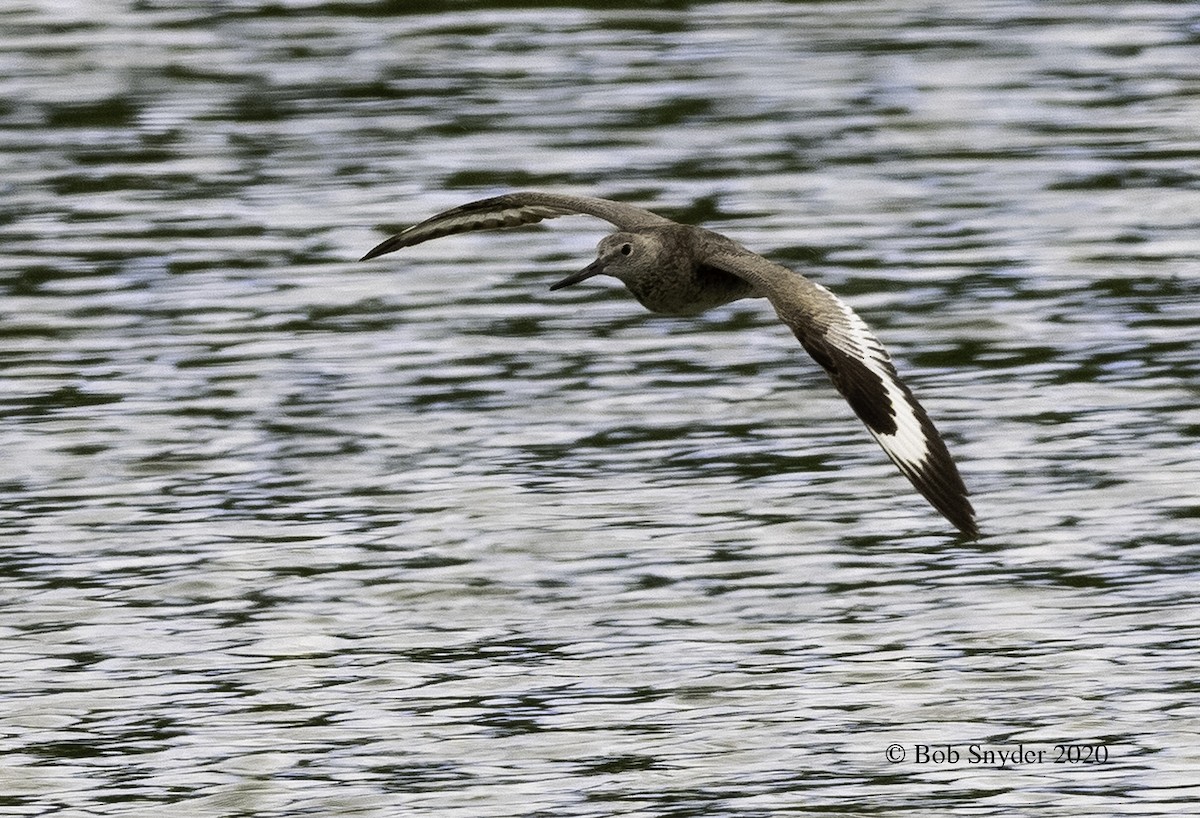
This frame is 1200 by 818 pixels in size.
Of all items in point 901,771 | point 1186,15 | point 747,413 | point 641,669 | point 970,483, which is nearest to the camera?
point 901,771

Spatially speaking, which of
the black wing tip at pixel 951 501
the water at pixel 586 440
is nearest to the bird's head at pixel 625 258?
the water at pixel 586 440

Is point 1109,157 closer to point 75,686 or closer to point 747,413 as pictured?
point 747,413

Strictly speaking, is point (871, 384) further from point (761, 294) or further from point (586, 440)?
point (586, 440)

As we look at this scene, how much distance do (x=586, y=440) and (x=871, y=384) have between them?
4.92 m

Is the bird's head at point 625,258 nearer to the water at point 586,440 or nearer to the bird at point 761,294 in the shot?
the bird at point 761,294

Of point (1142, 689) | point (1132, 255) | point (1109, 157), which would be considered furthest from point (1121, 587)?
point (1109, 157)

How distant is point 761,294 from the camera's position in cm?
1070

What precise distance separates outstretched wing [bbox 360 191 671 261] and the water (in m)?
1.64

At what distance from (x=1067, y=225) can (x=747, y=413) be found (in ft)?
14.2

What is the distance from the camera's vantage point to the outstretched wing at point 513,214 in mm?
11891

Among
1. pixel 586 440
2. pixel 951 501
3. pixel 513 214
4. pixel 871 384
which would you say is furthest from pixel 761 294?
pixel 586 440

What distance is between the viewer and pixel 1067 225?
734 inches

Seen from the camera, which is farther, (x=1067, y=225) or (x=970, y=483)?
(x=1067, y=225)

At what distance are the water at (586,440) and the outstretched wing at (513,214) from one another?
5.38 ft
